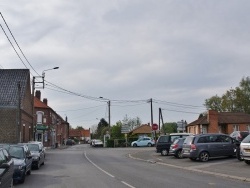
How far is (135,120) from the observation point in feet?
454

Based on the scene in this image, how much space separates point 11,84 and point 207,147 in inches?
1069

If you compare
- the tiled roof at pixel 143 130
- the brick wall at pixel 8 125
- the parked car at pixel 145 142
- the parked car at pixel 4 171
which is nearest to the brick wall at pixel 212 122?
the parked car at pixel 145 142

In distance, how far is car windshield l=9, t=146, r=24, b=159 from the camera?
57.2 feet

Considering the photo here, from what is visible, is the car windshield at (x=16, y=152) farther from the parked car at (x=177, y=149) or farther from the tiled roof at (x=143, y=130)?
the tiled roof at (x=143, y=130)

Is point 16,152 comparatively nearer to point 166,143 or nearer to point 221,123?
point 166,143

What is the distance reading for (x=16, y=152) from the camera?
17734 mm

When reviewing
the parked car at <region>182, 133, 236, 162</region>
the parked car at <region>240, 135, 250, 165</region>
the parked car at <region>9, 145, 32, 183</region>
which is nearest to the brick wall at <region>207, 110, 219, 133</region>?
the parked car at <region>182, 133, 236, 162</region>

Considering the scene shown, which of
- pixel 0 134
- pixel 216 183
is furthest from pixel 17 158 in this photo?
pixel 0 134

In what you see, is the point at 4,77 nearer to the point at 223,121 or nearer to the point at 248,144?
the point at 248,144

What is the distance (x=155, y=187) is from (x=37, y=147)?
41.7ft

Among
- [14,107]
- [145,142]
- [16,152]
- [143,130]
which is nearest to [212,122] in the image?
[145,142]

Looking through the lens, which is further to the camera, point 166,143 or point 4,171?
point 166,143

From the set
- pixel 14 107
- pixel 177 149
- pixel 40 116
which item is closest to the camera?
pixel 177 149

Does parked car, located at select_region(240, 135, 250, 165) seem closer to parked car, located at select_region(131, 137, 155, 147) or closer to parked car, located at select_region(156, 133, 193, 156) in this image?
parked car, located at select_region(156, 133, 193, 156)
